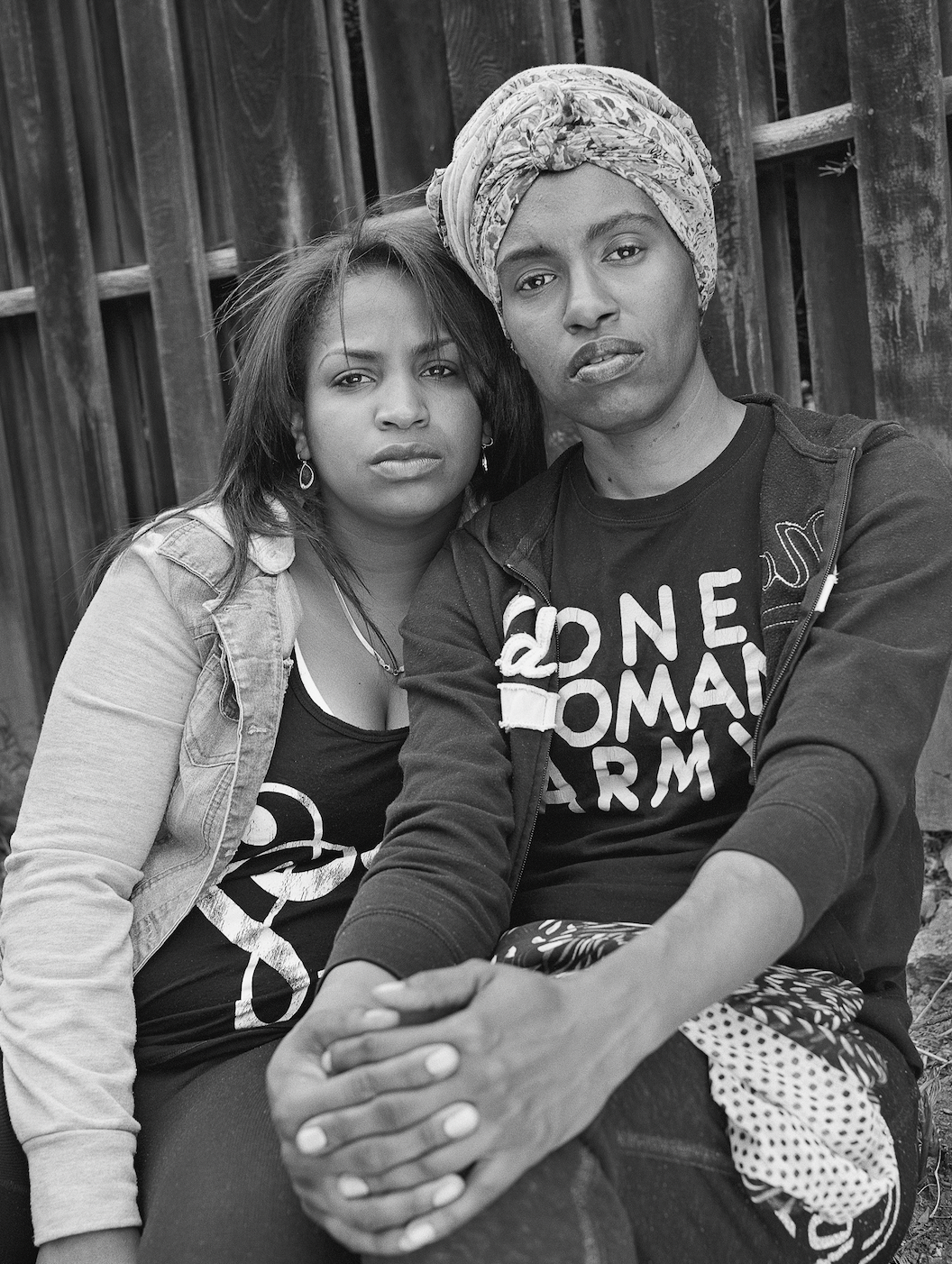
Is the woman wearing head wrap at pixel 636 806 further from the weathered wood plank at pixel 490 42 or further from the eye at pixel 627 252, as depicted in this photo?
the weathered wood plank at pixel 490 42

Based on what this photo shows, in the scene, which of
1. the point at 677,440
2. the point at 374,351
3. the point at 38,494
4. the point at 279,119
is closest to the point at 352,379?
the point at 374,351

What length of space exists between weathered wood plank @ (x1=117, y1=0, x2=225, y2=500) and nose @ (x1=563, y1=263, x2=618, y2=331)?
5.09ft

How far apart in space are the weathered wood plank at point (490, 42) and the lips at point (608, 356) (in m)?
1.14

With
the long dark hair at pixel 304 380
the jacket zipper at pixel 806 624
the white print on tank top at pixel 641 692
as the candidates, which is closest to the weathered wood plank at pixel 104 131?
the long dark hair at pixel 304 380

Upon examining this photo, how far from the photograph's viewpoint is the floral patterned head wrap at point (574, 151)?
187 cm

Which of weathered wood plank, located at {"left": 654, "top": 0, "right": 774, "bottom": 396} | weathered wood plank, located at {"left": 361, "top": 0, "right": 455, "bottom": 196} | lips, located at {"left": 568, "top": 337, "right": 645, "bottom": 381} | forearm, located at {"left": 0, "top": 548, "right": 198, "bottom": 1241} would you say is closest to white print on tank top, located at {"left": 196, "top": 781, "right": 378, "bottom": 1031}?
forearm, located at {"left": 0, "top": 548, "right": 198, "bottom": 1241}

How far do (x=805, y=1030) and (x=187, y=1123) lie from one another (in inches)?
32.9

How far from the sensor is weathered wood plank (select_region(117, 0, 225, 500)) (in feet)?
10.4

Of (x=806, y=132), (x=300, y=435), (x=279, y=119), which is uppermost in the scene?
(x=279, y=119)

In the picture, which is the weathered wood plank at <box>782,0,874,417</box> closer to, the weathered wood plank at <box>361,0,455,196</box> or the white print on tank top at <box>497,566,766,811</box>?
the weathered wood plank at <box>361,0,455,196</box>

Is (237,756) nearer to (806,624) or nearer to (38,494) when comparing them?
(806,624)

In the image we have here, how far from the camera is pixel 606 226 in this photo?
6.17ft

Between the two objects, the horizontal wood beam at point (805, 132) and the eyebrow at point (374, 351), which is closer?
the eyebrow at point (374, 351)

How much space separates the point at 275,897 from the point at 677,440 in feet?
3.02
